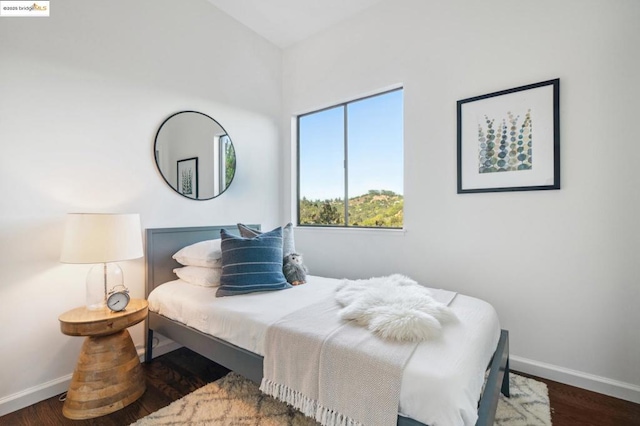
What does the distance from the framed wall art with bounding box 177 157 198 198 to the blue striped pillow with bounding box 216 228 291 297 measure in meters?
0.70

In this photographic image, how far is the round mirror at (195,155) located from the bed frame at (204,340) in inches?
15.2

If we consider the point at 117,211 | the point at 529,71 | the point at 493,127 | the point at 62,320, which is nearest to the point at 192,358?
the point at 62,320

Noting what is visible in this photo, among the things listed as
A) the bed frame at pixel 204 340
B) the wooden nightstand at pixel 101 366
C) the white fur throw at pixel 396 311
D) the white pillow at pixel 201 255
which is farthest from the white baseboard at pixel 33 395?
the white fur throw at pixel 396 311

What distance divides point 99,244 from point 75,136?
0.85 metres

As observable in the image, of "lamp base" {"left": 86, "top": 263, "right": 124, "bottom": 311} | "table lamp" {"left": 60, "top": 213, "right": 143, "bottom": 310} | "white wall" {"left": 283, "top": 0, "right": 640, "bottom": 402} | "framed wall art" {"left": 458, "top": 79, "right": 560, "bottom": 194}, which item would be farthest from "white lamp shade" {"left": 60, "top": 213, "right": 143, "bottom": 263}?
"framed wall art" {"left": 458, "top": 79, "right": 560, "bottom": 194}

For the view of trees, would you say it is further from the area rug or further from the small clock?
the small clock

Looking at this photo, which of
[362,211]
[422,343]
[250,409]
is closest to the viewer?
[422,343]

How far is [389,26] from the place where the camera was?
279 cm

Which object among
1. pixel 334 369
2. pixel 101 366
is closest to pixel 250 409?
pixel 334 369

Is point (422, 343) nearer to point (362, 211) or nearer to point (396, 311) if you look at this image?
point (396, 311)

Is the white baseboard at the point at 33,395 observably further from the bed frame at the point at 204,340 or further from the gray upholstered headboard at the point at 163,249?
the gray upholstered headboard at the point at 163,249

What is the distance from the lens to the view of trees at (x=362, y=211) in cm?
290

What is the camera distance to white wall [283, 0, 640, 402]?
186 centimetres

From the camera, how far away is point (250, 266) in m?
2.12
